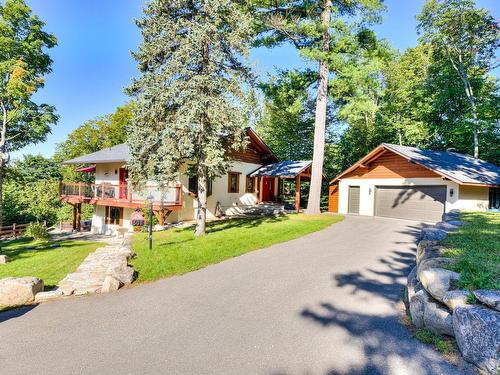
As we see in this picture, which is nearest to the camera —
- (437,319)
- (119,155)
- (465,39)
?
(437,319)

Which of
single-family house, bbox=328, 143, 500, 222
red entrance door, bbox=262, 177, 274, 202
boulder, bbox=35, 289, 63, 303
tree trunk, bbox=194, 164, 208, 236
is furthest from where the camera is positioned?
red entrance door, bbox=262, 177, 274, 202

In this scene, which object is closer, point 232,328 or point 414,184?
point 232,328

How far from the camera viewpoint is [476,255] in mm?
5656

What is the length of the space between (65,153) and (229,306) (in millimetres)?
40941

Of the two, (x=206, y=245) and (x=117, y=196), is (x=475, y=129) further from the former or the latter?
(x=117, y=196)

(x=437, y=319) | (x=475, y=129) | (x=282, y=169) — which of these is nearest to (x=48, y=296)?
(x=437, y=319)

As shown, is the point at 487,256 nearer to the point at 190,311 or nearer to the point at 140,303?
the point at 190,311

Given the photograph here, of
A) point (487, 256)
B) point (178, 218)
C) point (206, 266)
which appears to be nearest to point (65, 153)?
point (178, 218)

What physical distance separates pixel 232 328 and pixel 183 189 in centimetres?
1254

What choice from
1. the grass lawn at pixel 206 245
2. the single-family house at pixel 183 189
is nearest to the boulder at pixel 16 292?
the grass lawn at pixel 206 245

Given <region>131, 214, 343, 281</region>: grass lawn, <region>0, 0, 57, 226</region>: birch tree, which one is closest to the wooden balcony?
<region>131, 214, 343, 281</region>: grass lawn

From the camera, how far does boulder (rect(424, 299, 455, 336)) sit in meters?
4.16

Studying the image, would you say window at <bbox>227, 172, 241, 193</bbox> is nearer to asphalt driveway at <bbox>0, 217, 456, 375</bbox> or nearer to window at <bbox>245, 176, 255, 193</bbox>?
window at <bbox>245, 176, 255, 193</bbox>

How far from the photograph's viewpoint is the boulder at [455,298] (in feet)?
13.1
